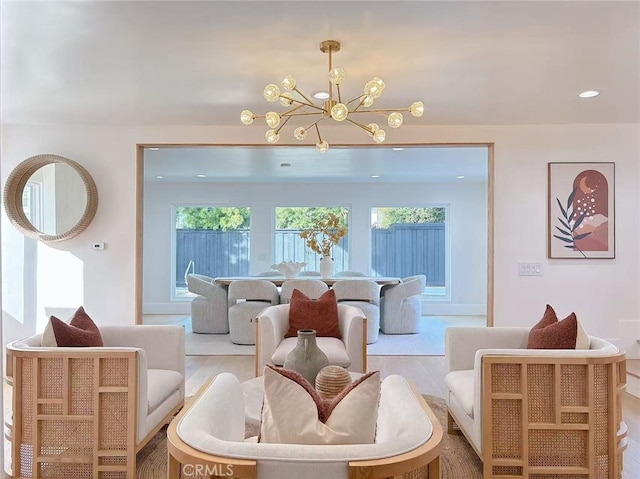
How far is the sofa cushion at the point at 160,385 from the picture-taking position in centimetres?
261

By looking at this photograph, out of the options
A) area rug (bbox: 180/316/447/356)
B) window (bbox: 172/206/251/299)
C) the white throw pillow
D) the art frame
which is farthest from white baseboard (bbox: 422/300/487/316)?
the white throw pillow

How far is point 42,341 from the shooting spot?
2486mm

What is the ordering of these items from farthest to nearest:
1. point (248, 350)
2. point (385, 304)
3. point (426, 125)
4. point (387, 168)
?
point (387, 168) < point (385, 304) < point (248, 350) < point (426, 125)

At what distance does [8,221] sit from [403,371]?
409 cm

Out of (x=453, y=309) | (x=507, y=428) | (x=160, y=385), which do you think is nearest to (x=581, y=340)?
(x=507, y=428)

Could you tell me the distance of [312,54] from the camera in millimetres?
2779

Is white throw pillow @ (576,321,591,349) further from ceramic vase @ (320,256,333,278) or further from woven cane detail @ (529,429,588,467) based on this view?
ceramic vase @ (320,256,333,278)

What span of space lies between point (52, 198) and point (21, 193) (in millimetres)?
261

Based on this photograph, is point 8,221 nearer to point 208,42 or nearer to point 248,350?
point 248,350

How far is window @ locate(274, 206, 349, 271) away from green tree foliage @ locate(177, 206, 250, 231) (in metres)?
0.68

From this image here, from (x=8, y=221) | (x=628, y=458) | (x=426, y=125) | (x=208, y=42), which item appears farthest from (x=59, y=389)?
(x=426, y=125)

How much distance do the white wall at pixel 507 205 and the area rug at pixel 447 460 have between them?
1831mm

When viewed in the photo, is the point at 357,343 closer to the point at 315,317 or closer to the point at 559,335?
the point at 315,317

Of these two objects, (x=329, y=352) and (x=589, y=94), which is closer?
(x=329, y=352)
